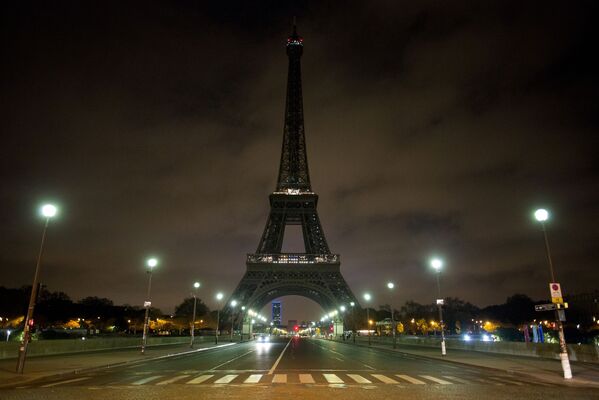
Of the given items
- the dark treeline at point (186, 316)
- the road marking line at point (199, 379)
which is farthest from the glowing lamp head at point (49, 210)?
the dark treeline at point (186, 316)

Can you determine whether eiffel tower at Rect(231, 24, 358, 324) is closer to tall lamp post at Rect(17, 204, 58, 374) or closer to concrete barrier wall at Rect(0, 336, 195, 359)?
concrete barrier wall at Rect(0, 336, 195, 359)

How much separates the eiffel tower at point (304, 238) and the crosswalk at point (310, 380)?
63.2 m

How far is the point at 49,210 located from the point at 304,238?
240 ft

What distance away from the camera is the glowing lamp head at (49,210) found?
64.8ft

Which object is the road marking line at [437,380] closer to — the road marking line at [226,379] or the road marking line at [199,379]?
the road marking line at [226,379]

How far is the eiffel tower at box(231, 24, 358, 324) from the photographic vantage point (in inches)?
3226

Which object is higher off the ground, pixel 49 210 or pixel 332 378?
pixel 49 210

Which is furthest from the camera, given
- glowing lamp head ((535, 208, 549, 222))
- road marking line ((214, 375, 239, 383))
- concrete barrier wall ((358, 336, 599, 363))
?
concrete barrier wall ((358, 336, 599, 363))

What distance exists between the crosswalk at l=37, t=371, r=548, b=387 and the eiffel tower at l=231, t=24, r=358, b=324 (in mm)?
63204

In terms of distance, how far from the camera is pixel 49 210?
1986 cm

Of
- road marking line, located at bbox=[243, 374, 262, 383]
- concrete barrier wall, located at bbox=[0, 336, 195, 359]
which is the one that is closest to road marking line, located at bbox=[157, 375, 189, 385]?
road marking line, located at bbox=[243, 374, 262, 383]

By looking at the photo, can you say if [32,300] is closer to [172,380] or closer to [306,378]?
[172,380]

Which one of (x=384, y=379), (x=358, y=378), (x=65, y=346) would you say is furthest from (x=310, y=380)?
(x=65, y=346)

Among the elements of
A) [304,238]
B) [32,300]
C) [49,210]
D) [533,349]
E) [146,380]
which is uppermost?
[304,238]
